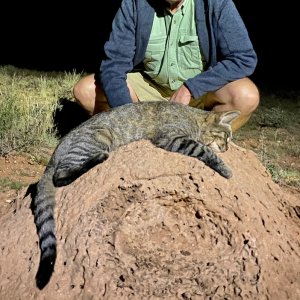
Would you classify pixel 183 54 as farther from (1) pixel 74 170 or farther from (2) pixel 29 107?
(2) pixel 29 107

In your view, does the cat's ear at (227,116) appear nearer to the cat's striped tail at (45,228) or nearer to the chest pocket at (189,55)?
the chest pocket at (189,55)

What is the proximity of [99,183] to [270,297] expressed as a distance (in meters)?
1.18

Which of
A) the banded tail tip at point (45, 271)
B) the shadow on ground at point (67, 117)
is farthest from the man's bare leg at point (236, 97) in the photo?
the banded tail tip at point (45, 271)

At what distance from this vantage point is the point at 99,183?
3592 millimetres

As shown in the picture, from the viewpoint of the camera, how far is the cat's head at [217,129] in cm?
465

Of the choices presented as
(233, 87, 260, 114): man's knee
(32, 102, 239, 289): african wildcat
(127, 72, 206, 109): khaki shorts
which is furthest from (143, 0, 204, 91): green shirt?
(32, 102, 239, 289): african wildcat

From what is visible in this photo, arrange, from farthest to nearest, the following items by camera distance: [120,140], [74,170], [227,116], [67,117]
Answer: [67,117] < [227,116] < [120,140] < [74,170]

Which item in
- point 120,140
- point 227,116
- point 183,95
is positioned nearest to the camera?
point 120,140

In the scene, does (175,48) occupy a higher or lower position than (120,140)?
higher

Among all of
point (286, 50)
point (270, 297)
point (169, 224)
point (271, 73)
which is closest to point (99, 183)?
point (169, 224)

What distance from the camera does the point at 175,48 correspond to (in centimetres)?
555

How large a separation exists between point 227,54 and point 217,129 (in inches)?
33.9

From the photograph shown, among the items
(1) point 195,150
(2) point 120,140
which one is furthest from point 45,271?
(2) point 120,140

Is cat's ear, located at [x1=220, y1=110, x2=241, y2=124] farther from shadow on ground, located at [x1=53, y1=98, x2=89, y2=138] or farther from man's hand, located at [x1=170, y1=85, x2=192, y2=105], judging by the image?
shadow on ground, located at [x1=53, y1=98, x2=89, y2=138]
